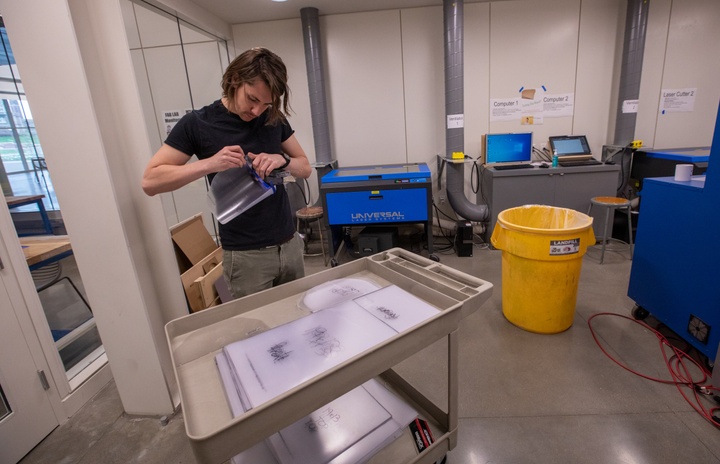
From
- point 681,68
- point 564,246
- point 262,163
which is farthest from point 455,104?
point 262,163

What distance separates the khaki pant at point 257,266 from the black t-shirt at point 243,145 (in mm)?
30

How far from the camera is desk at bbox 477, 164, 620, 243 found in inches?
128

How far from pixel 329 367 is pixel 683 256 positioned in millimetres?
2080

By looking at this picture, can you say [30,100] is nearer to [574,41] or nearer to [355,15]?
[355,15]

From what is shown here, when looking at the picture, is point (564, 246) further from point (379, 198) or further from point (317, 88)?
point (317, 88)

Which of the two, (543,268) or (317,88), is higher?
(317,88)

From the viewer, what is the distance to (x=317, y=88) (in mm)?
3537

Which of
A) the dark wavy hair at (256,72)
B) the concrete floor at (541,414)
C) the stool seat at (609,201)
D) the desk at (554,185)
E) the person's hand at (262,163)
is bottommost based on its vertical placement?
the concrete floor at (541,414)

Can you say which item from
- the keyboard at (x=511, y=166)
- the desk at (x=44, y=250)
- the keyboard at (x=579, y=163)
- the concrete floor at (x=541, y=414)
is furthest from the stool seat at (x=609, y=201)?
the desk at (x=44, y=250)

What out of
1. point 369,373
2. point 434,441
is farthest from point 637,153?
point 369,373

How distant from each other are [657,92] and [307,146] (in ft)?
12.3

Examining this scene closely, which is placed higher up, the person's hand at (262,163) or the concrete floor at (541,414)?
the person's hand at (262,163)

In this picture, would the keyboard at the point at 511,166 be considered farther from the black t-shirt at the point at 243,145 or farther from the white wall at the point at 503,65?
the black t-shirt at the point at 243,145

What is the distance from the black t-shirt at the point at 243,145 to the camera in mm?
1157
